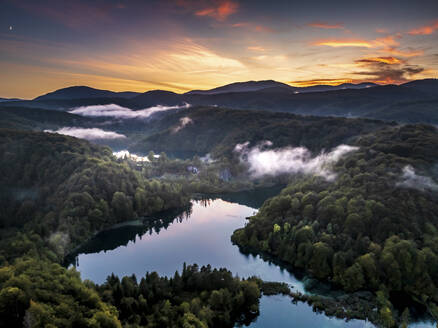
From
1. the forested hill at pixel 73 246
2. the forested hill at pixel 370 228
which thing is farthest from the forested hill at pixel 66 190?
the forested hill at pixel 370 228

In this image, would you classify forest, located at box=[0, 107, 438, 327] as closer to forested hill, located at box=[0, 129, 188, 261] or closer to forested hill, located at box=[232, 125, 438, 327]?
forested hill, located at box=[232, 125, 438, 327]

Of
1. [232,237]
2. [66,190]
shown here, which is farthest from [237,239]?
[66,190]

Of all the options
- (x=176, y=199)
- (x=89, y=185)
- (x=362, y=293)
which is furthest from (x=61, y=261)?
(x=362, y=293)


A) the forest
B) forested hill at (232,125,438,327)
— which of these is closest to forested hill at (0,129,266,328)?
the forest

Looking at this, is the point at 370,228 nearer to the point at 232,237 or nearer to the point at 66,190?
the point at 232,237

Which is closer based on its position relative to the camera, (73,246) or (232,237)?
(73,246)

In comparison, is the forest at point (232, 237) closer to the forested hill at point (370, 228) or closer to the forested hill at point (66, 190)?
the forested hill at point (370, 228)

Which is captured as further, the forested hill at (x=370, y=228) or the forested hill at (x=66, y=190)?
the forested hill at (x=66, y=190)

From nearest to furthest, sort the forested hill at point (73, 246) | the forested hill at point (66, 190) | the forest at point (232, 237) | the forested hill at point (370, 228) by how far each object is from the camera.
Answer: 1. the forested hill at point (73, 246)
2. the forest at point (232, 237)
3. the forested hill at point (370, 228)
4. the forested hill at point (66, 190)
